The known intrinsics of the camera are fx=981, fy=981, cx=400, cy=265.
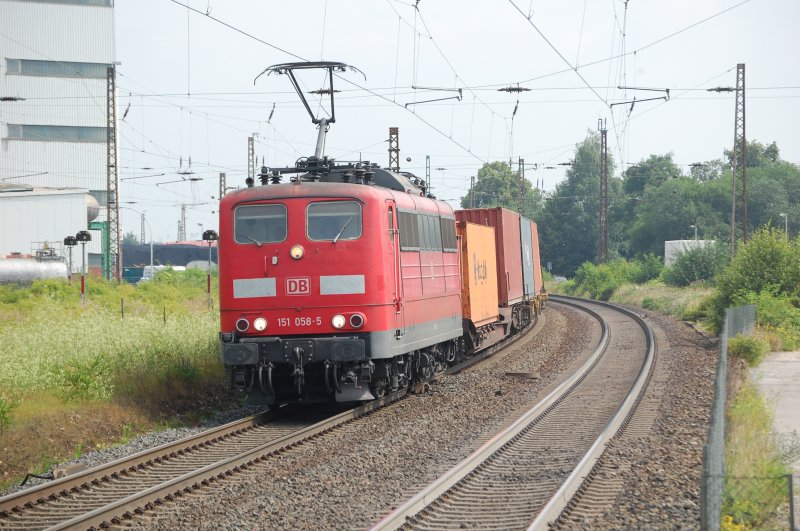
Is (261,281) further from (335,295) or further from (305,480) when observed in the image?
(305,480)

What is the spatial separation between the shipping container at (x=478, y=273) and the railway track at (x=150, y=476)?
21.2ft

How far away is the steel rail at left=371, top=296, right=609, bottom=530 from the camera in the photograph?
805 centimetres

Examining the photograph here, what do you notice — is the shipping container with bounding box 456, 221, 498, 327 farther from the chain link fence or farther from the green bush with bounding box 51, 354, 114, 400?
the chain link fence

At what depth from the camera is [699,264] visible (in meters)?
50.9

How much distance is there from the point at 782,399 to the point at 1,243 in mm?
49206

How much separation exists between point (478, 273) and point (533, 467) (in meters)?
10.5

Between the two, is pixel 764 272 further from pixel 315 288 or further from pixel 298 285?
pixel 298 285

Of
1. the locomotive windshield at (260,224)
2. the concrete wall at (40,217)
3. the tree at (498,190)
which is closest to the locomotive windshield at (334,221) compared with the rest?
the locomotive windshield at (260,224)

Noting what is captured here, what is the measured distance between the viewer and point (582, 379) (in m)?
18.9

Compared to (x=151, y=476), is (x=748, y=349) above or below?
above

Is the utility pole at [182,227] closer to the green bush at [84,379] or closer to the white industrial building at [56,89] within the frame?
the white industrial building at [56,89]

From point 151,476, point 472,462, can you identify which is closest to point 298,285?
point 151,476

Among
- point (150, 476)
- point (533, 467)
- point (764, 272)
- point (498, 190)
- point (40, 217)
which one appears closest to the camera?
point (150, 476)

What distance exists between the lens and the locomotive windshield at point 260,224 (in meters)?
14.1
